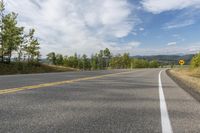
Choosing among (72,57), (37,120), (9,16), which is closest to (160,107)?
(37,120)

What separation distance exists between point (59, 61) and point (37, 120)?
5402 inches

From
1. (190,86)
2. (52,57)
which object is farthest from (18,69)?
(52,57)

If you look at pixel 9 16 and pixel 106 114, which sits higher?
pixel 9 16

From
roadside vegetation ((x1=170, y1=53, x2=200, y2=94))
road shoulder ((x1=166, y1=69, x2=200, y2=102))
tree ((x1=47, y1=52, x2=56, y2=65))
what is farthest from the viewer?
tree ((x1=47, y1=52, x2=56, y2=65))

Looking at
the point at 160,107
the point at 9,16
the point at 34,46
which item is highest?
the point at 9,16

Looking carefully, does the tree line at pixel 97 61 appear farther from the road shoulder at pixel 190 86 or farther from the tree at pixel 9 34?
the road shoulder at pixel 190 86

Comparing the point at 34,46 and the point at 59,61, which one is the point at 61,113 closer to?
the point at 34,46

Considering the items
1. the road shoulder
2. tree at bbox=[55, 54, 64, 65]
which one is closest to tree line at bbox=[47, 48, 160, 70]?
tree at bbox=[55, 54, 64, 65]

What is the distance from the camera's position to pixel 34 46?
67062 millimetres

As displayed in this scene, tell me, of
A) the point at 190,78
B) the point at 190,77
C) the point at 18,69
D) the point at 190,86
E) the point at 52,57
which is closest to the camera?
the point at 190,86

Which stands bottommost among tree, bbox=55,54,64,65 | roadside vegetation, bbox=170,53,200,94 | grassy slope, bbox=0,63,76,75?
roadside vegetation, bbox=170,53,200,94

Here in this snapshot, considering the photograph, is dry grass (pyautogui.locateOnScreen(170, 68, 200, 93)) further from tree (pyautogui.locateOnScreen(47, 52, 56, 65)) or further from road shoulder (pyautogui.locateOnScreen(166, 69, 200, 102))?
tree (pyautogui.locateOnScreen(47, 52, 56, 65))

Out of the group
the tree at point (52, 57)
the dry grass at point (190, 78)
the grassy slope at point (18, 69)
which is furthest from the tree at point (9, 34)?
the tree at point (52, 57)

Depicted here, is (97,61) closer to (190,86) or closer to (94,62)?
(94,62)
